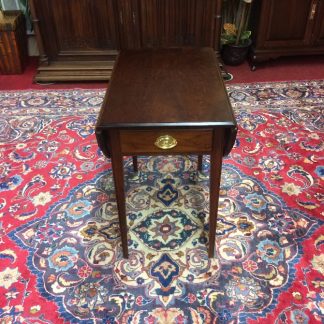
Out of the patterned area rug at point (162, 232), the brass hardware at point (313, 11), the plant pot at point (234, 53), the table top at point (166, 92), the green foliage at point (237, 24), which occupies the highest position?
the table top at point (166, 92)

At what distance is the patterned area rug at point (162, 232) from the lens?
1.31 metres

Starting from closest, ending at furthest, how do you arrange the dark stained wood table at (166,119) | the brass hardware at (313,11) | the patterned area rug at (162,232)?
the dark stained wood table at (166,119)
the patterned area rug at (162,232)
the brass hardware at (313,11)

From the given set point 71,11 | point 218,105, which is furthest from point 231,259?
point 71,11

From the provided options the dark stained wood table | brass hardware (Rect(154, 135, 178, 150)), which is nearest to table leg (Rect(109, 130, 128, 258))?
the dark stained wood table

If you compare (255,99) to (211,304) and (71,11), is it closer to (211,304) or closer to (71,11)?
(71,11)

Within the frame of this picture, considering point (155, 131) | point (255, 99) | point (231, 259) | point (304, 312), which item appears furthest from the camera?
point (255, 99)

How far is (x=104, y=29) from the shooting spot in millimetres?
2717

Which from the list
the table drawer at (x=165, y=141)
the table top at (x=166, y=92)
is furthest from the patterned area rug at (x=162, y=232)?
the table top at (x=166, y=92)

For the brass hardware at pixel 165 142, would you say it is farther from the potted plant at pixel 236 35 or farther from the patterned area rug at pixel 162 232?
the potted plant at pixel 236 35

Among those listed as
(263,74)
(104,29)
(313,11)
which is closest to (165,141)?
(104,29)

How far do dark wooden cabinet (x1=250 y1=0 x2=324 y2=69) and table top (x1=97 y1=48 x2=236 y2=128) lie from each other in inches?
55.2

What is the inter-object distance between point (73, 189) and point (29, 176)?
11.2 inches

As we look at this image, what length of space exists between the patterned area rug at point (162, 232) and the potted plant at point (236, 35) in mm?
870

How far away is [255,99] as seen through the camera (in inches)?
102
